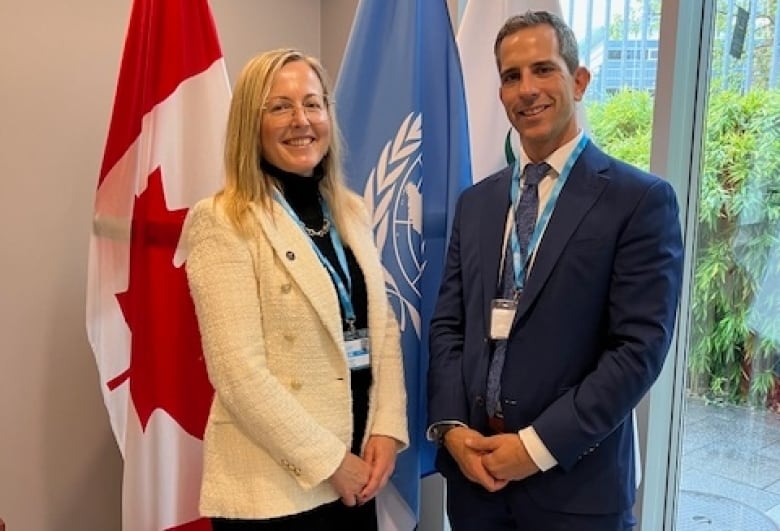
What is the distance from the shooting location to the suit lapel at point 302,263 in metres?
1.38

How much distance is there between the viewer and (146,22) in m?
1.86

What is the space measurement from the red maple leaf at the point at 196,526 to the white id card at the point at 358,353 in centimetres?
80

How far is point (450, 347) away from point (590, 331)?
302 millimetres

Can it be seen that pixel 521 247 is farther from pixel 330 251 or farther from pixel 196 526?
pixel 196 526

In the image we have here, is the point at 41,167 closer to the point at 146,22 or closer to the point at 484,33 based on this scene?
the point at 146,22

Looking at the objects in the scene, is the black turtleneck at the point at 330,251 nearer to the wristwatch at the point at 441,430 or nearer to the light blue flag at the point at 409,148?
the wristwatch at the point at 441,430

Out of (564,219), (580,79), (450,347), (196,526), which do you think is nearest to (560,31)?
(580,79)

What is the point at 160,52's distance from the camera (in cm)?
187

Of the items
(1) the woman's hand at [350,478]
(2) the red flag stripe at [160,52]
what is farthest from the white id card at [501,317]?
(2) the red flag stripe at [160,52]

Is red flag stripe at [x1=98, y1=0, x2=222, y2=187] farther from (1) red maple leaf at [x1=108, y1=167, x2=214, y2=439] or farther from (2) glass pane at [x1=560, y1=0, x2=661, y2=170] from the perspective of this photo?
(2) glass pane at [x1=560, y1=0, x2=661, y2=170]

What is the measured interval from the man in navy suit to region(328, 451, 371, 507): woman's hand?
0.54 feet

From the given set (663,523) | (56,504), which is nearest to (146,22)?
(56,504)

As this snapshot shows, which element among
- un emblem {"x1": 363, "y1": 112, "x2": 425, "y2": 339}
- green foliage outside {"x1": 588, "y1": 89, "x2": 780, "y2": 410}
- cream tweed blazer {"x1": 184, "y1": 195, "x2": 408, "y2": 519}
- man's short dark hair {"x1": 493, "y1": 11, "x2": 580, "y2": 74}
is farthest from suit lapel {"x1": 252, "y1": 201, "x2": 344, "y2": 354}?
green foliage outside {"x1": 588, "y1": 89, "x2": 780, "y2": 410}

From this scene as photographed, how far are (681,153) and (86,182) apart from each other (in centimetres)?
172
